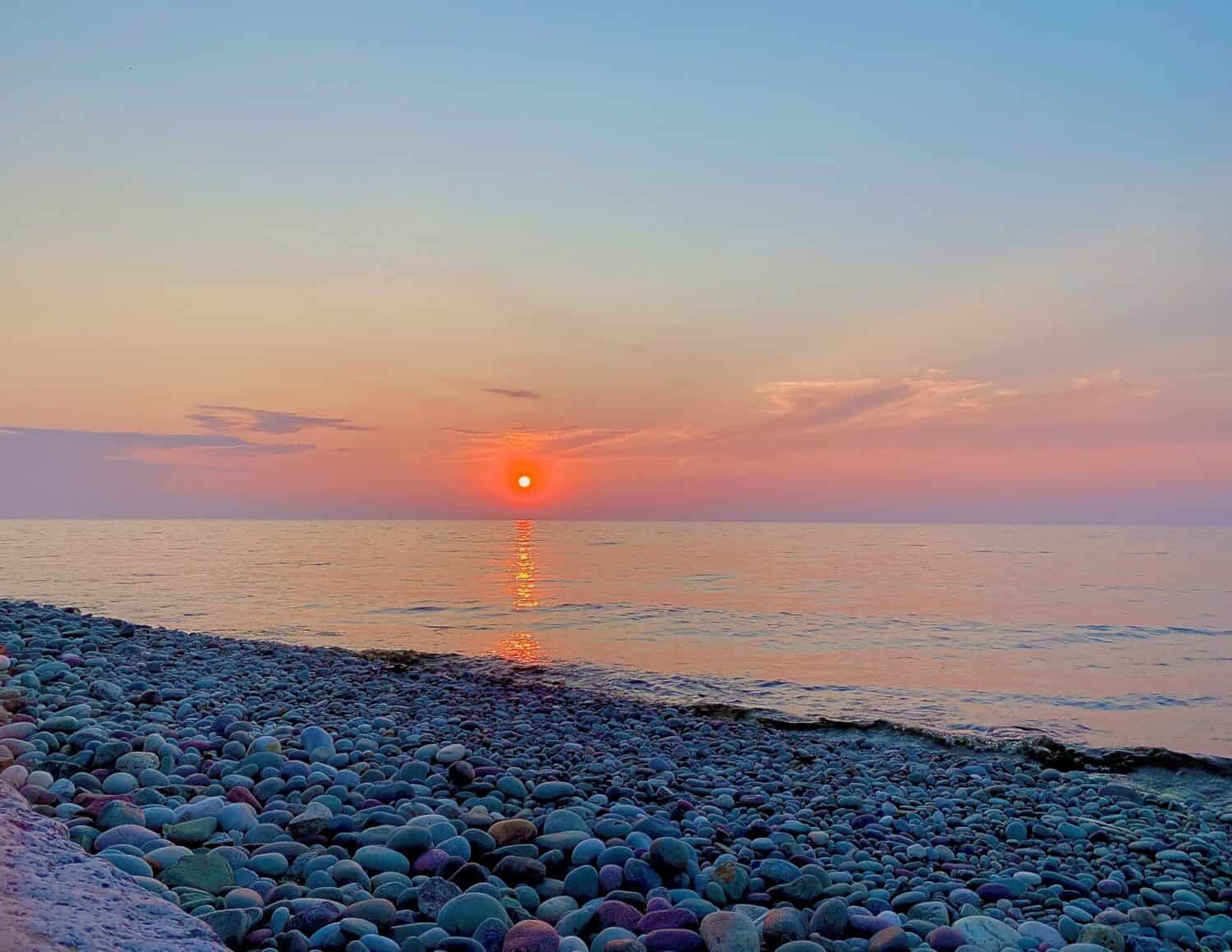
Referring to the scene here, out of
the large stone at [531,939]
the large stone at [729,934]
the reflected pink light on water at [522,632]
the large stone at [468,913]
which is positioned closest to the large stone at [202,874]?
the large stone at [468,913]

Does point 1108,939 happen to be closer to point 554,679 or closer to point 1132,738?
point 1132,738

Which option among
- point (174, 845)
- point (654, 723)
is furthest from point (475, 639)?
point (174, 845)

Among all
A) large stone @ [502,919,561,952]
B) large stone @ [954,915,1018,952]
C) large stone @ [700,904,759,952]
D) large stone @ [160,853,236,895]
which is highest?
large stone @ [160,853,236,895]

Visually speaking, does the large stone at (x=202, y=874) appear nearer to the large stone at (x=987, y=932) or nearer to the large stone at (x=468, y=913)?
the large stone at (x=468, y=913)

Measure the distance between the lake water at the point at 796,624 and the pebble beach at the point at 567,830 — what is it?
10.4 feet

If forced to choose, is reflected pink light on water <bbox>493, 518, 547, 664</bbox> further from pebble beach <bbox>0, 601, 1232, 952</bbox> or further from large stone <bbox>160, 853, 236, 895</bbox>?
large stone <bbox>160, 853, 236, 895</bbox>

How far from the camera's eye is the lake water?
450 inches

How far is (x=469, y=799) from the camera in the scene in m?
5.02

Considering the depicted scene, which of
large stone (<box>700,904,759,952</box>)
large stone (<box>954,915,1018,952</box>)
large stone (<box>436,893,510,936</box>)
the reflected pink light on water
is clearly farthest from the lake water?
large stone (<box>436,893,510,936</box>)

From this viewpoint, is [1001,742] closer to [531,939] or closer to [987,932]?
[987,932]

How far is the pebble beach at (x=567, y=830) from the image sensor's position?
3.51 m

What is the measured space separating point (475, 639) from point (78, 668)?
8.96m

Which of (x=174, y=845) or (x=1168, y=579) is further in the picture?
(x=1168, y=579)

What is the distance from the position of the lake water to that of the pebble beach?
10.4 feet
